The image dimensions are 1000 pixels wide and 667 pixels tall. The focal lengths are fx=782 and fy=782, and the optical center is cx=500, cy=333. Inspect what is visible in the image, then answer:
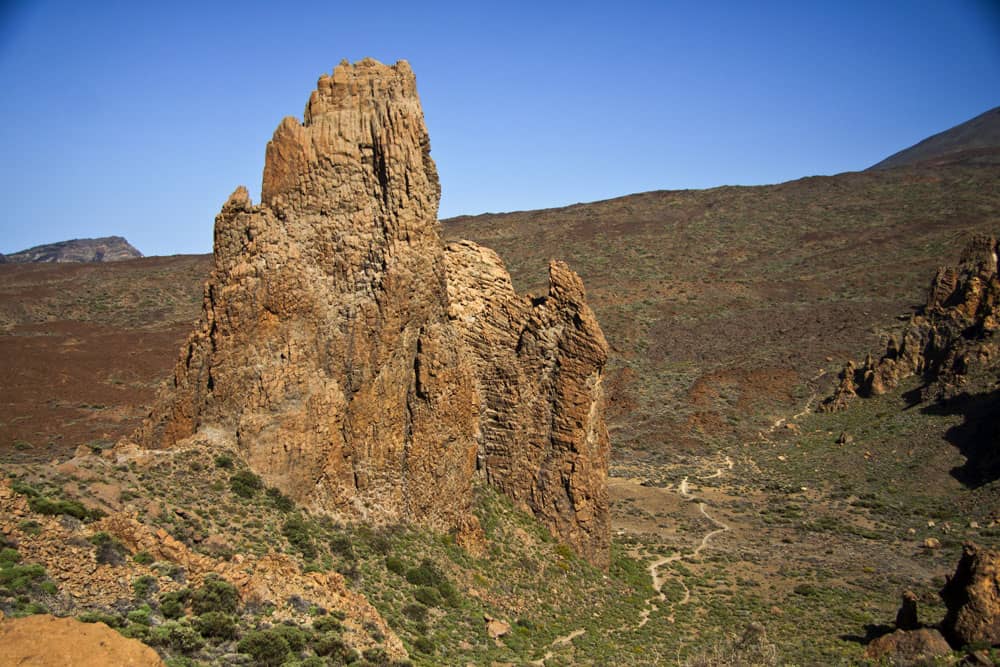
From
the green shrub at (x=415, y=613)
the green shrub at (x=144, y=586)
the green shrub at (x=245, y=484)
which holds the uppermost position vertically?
the green shrub at (x=245, y=484)

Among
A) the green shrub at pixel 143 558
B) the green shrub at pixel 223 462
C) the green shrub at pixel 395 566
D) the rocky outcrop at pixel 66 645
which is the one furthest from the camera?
the green shrub at pixel 395 566

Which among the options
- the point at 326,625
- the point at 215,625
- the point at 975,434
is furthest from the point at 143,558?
the point at 975,434

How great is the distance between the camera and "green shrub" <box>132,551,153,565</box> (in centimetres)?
1241

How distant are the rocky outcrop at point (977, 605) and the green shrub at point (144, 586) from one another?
17.1 metres

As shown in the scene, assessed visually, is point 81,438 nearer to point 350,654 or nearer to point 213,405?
point 213,405

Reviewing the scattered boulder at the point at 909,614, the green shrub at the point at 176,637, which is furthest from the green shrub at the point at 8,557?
the scattered boulder at the point at 909,614

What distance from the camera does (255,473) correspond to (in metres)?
16.7

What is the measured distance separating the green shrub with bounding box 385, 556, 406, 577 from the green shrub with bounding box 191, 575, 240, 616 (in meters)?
4.74

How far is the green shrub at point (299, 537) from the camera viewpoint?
615 inches

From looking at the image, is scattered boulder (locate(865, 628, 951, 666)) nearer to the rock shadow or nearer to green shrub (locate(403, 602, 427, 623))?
green shrub (locate(403, 602, 427, 623))

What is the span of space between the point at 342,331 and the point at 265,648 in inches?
312

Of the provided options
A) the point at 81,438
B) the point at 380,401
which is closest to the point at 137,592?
the point at 380,401

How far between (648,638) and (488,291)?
399 inches

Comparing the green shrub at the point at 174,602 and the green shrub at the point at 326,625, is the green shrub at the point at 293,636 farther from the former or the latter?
the green shrub at the point at 174,602
